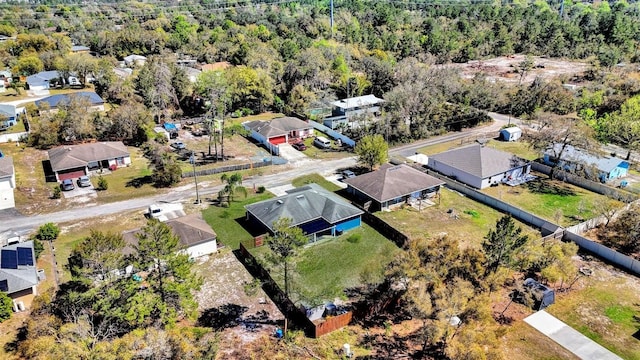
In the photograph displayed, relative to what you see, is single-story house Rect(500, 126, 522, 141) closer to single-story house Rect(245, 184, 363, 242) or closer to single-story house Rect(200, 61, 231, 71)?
single-story house Rect(245, 184, 363, 242)

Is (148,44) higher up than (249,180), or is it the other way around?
(148,44)

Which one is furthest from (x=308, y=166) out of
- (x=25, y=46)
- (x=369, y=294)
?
(x=25, y=46)

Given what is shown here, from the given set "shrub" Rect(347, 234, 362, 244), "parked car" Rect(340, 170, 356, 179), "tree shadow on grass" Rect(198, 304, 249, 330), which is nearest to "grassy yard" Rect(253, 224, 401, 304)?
"shrub" Rect(347, 234, 362, 244)

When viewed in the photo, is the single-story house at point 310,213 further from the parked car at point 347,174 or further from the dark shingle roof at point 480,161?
the dark shingle roof at point 480,161

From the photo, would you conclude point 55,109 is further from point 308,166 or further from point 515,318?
point 515,318

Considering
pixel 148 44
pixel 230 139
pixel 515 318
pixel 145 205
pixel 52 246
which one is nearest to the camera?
pixel 515 318

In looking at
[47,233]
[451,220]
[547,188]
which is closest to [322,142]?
[451,220]

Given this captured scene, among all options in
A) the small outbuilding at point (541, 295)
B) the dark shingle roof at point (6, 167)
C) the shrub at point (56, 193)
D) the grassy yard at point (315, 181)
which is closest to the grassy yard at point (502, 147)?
the grassy yard at point (315, 181)
